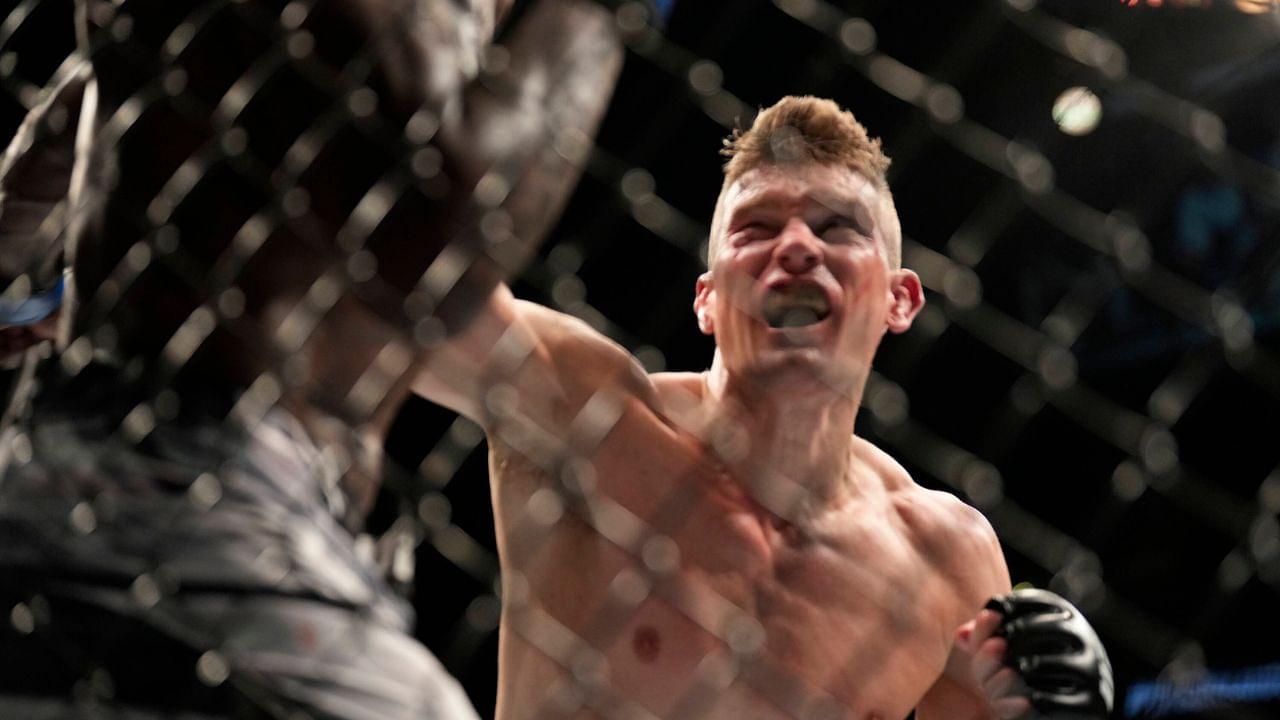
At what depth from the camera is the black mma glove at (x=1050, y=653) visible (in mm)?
1370

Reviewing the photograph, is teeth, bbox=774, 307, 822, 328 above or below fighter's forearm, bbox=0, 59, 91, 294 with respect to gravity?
above

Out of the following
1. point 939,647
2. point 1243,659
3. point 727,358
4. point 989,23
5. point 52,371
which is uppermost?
point 989,23

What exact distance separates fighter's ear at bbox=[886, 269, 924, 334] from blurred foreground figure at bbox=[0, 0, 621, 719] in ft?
2.98

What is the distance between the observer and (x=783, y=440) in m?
1.82

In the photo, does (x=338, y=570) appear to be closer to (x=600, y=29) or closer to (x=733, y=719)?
(x=600, y=29)

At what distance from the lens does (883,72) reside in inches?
44.1

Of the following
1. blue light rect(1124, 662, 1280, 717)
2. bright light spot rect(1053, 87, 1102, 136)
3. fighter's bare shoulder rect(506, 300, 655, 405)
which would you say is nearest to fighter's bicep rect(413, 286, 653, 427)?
fighter's bare shoulder rect(506, 300, 655, 405)

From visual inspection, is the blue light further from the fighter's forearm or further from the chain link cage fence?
the fighter's forearm

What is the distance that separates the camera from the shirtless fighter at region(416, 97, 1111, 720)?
1.65 meters

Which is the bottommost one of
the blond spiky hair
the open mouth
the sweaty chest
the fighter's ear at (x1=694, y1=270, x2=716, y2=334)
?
the sweaty chest

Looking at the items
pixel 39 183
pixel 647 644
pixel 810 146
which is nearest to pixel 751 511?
pixel 647 644

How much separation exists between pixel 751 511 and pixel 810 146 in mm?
474

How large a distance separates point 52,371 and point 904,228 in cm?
207

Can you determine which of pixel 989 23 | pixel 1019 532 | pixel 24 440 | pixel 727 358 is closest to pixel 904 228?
pixel 989 23
